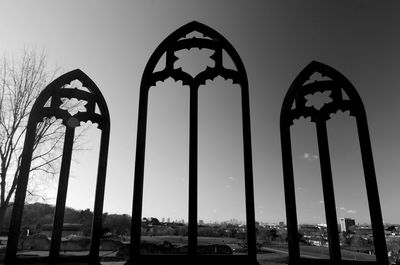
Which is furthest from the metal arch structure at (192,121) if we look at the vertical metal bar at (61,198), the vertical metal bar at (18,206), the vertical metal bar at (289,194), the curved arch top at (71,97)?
the vertical metal bar at (18,206)

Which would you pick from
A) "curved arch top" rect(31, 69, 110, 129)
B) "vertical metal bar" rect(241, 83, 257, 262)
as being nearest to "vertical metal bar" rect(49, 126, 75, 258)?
"curved arch top" rect(31, 69, 110, 129)

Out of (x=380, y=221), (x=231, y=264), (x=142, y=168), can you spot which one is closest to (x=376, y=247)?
(x=380, y=221)

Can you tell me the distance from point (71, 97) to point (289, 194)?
4.40m

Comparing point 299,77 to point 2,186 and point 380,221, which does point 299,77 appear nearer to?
point 380,221

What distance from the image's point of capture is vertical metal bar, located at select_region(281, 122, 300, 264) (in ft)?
14.6

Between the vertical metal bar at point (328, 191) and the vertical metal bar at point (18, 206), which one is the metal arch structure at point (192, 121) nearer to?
the vertical metal bar at point (328, 191)

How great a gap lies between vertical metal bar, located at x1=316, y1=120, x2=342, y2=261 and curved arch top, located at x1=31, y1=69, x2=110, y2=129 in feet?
13.1

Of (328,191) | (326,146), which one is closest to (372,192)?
(328,191)

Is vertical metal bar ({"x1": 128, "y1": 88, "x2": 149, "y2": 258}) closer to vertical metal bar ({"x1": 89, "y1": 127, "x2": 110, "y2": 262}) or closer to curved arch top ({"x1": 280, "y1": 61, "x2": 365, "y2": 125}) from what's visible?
vertical metal bar ({"x1": 89, "y1": 127, "x2": 110, "y2": 262})

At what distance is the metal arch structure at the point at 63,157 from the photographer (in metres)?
4.45

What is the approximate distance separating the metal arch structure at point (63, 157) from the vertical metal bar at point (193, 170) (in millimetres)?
1570

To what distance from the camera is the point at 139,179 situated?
442 centimetres

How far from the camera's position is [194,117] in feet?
15.7

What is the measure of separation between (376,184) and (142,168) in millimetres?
4018
